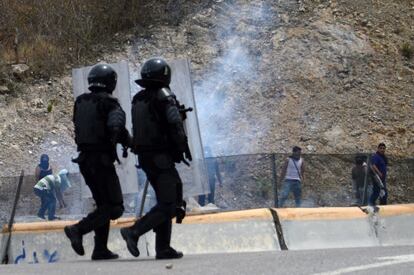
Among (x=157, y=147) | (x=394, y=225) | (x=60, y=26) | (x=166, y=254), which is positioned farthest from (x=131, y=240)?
(x=60, y=26)

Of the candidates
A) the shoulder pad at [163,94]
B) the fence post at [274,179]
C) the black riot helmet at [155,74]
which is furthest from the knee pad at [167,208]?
the fence post at [274,179]

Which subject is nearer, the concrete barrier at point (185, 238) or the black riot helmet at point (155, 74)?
the black riot helmet at point (155, 74)

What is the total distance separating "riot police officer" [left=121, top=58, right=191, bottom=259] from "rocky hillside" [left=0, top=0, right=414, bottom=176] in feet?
53.1

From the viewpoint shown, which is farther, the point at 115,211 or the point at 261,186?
the point at 261,186

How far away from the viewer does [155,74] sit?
857 cm

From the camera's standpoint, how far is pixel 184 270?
7414mm

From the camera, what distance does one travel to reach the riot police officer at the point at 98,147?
8664mm

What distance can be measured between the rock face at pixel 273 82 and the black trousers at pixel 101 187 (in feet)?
49.0

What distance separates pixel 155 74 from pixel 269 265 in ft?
6.93

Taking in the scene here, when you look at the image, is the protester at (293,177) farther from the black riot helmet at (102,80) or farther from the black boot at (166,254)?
the black riot helmet at (102,80)

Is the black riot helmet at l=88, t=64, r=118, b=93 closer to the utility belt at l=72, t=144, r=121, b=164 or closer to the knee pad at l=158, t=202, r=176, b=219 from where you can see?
the utility belt at l=72, t=144, r=121, b=164

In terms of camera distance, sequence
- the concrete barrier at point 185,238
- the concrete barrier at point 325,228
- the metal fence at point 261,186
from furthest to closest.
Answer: the metal fence at point 261,186, the concrete barrier at point 325,228, the concrete barrier at point 185,238

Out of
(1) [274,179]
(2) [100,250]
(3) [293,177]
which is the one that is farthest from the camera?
(3) [293,177]

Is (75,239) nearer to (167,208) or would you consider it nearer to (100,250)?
(100,250)
